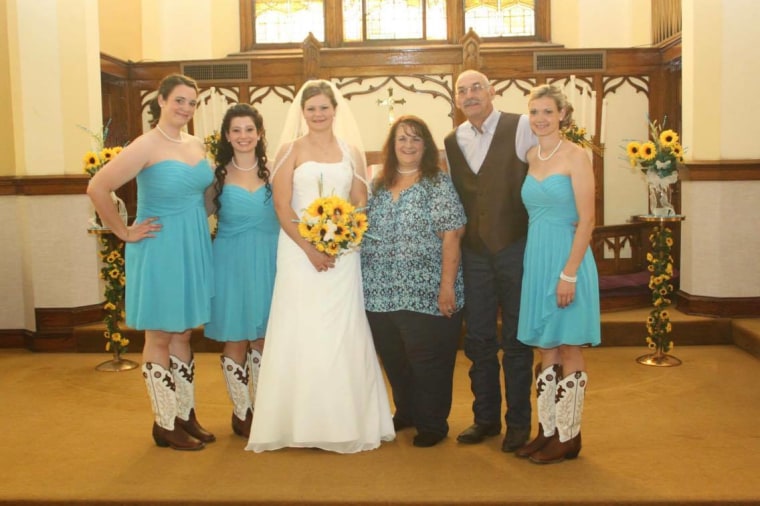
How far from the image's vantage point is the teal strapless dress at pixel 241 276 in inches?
154

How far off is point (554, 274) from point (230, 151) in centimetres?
156

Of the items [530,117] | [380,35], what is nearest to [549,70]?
[380,35]

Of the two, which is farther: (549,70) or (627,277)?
(549,70)

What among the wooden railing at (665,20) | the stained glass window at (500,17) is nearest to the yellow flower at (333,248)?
the wooden railing at (665,20)

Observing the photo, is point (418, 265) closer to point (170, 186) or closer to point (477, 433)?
point (477, 433)

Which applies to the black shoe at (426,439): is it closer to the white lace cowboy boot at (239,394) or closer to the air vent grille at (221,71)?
the white lace cowboy boot at (239,394)

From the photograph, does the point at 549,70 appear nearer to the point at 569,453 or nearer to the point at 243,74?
the point at 243,74

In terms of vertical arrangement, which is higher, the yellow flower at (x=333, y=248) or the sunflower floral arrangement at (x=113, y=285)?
the yellow flower at (x=333, y=248)

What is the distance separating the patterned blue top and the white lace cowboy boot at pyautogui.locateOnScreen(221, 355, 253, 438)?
0.71 metres

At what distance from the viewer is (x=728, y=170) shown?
6145 millimetres

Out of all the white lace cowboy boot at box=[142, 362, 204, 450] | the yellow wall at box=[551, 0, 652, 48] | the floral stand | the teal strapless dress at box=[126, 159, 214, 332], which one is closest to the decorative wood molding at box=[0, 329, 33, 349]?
the white lace cowboy boot at box=[142, 362, 204, 450]

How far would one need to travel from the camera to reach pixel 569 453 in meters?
3.62

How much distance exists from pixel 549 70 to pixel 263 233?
17.2ft

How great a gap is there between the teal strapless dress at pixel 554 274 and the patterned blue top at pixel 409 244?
387 millimetres
